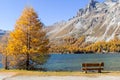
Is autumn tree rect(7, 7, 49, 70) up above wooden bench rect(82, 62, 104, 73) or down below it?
above

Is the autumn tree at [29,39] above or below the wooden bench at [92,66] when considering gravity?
above

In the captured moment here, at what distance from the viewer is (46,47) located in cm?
4962

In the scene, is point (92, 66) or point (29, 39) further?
point (29, 39)

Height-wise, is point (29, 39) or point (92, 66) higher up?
point (29, 39)

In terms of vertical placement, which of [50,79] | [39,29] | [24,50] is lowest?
[50,79]

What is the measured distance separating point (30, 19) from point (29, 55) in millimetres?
6322

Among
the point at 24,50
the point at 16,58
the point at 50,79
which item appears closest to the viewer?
the point at 50,79

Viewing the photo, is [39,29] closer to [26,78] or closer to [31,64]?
[31,64]

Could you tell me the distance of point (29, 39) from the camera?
49.2 m

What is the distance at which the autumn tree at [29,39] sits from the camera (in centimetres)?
4831

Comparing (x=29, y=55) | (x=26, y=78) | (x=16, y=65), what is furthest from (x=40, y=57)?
(x=26, y=78)

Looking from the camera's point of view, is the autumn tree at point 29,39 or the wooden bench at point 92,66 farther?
the autumn tree at point 29,39

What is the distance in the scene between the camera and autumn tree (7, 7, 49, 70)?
48.3 meters

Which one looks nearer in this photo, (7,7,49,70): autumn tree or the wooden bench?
the wooden bench
